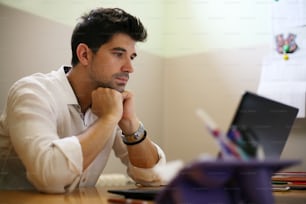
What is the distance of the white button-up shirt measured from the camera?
0.67 metres

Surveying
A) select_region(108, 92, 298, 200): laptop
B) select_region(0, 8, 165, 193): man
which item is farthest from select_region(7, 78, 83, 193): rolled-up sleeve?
select_region(108, 92, 298, 200): laptop

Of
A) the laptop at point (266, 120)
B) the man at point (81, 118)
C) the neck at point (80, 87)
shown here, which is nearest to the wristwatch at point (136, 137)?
the man at point (81, 118)

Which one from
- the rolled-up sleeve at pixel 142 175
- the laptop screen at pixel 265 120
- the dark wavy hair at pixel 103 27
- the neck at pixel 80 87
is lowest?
the rolled-up sleeve at pixel 142 175

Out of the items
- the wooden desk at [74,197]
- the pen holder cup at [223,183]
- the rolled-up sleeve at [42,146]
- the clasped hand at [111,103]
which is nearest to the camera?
the pen holder cup at [223,183]

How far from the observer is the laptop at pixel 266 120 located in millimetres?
324

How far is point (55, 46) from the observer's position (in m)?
0.87

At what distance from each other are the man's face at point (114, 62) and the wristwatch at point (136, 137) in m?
0.10

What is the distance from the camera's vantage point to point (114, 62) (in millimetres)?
634

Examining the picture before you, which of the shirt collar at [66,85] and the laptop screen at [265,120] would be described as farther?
the shirt collar at [66,85]

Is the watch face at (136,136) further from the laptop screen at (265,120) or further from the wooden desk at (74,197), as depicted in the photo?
the laptop screen at (265,120)

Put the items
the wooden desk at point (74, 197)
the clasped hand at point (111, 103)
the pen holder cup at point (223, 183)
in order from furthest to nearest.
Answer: the clasped hand at point (111, 103) < the wooden desk at point (74, 197) < the pen holder cup at point (223, 183)

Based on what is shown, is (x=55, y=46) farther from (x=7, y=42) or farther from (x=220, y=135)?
(x=220, y=135)

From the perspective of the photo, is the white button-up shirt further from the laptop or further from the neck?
the laptop

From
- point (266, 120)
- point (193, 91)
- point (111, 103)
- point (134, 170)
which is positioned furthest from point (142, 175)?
point (266, 120)
